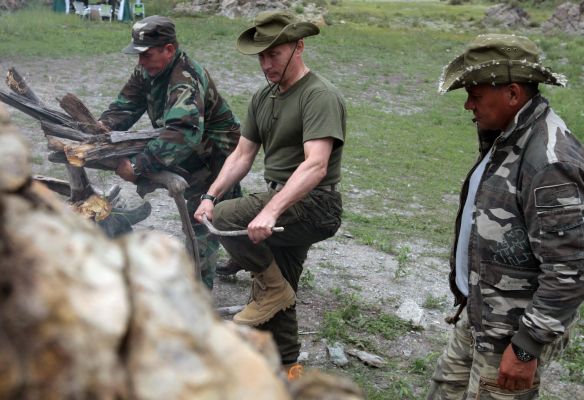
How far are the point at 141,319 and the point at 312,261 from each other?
21.0ft

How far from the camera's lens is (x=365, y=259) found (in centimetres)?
775

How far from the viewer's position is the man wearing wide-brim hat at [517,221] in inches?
127

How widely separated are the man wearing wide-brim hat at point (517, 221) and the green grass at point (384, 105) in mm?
1704

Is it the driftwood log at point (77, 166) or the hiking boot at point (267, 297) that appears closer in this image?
the hiking boot at point (267, 297)

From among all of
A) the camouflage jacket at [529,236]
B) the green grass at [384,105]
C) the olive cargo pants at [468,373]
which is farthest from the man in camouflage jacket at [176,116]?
the camouflage jacket at [529,236]

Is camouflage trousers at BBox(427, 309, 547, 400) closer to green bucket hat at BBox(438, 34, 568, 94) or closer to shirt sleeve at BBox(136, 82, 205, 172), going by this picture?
green bucket hat at BBox(438, 34, 568, 94)

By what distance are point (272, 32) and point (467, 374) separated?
A: 227 cm

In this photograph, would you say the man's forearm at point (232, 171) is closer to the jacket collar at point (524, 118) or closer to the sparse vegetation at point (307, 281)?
the sparse vegetation at point (307, 281)

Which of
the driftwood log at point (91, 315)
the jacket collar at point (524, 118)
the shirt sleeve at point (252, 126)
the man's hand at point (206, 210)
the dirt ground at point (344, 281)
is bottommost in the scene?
the dirt ground at point (344, 281)

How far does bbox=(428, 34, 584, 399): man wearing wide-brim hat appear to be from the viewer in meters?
3.22

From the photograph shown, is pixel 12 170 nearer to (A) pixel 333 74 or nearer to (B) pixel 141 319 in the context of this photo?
(B) pixel 141 319

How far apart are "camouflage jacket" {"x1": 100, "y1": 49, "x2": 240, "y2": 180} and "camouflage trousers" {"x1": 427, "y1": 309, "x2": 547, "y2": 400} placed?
2.37 meters

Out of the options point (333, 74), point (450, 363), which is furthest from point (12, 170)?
point (333, 74)

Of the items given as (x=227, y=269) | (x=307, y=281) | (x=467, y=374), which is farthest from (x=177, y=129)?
(x=467, y=374)
